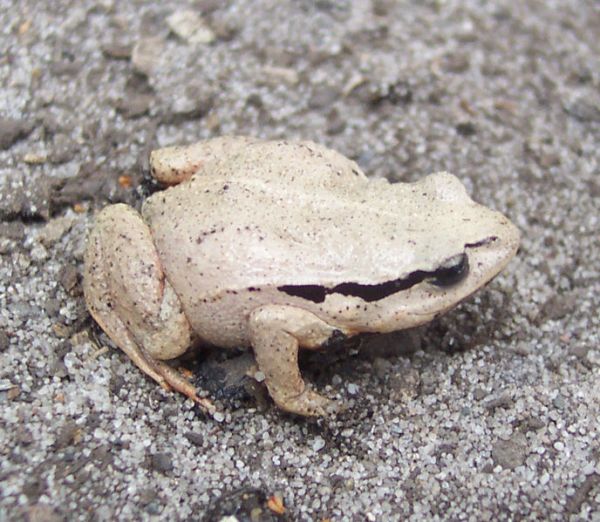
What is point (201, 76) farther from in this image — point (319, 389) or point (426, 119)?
point (319, 389)

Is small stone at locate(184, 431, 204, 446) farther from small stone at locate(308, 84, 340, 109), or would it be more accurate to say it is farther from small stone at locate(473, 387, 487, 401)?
small stone at locate(308, 84, 340, 109)

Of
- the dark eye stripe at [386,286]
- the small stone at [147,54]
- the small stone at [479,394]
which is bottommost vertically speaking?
the small stone at [479,394]

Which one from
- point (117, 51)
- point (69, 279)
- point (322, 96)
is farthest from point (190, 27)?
point (69, 279)

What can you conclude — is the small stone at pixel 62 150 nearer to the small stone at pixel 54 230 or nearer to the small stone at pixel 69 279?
the small stone at pixel 54 230

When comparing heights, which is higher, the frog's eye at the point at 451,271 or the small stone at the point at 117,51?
the small stone at the point at 117,51

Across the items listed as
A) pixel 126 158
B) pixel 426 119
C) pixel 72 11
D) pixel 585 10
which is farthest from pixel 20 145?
pixel 585 10

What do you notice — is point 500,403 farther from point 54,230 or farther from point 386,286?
point 54,230

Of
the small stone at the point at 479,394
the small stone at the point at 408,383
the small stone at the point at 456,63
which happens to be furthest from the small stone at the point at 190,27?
the small stone at the point at 479,394
